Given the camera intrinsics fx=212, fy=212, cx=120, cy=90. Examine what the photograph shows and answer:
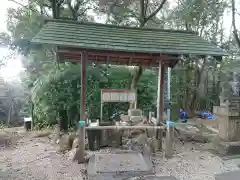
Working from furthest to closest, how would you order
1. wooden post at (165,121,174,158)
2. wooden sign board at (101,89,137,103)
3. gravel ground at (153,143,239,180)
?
1. wooden sign board at (101,89,137,103)
2. wooden post at (165,121,174,158)
3. gravel ground at (153,143,239,180)

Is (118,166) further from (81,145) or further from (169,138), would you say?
(169,138)

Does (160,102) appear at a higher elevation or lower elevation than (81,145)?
higher

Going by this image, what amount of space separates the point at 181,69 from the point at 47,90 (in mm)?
7073

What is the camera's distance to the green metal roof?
4059 mm

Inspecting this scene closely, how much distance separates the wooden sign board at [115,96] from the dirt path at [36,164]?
1.79 meters

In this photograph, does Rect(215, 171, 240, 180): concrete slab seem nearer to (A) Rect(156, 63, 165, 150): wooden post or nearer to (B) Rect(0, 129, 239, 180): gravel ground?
(B) Rect(0, 129, 239, 180): gravel ground

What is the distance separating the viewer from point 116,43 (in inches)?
170

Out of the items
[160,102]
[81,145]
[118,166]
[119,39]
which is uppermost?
[119,39]

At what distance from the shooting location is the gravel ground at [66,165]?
3.85 m

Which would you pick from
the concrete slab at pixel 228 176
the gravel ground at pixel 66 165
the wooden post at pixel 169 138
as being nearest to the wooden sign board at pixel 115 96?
the wooden post at pixel 169 138

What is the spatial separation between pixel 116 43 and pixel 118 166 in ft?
7.93

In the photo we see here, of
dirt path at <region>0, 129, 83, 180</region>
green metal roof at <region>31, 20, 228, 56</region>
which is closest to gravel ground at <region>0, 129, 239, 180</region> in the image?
dirt path at <region>0, 129, 83, 180</region>

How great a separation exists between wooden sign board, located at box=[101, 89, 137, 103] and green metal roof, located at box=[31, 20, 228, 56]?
1588mm

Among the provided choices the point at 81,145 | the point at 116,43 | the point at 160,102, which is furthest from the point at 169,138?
the point at 116,43
